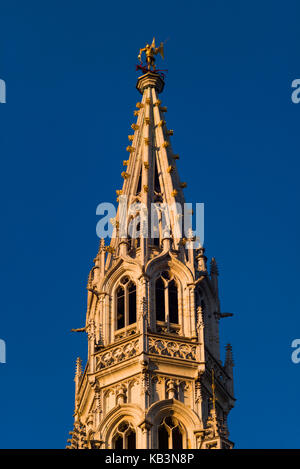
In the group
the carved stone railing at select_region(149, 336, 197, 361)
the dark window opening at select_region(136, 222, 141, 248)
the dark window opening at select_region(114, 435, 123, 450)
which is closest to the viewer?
the dark window opening at select_region(114, 435, 123, 450)

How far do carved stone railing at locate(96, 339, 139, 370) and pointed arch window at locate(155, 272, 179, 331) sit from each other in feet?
8.67

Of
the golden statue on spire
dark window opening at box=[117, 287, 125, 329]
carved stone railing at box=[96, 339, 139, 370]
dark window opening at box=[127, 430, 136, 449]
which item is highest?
the golden statue on spire

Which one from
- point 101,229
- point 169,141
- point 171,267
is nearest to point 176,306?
point 171,267

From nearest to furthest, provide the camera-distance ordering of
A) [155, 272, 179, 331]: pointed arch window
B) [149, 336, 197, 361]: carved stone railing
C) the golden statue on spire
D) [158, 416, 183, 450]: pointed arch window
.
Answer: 1. [158, 416, 183, 450]: pointed arch window
2. [149, 336, 197, 361]: carved stone railing
3. [155, 272, 179, 331]: pointed arch window
4. the golden statue on spire

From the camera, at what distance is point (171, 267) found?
3460 inches

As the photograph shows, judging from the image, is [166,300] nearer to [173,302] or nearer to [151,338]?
[173,302]

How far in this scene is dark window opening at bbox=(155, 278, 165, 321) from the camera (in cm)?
8600

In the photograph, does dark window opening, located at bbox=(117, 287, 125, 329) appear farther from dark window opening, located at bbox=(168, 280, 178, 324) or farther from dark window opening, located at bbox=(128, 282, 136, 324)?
dark window opening, located at bbox=(168, 280, 178, 324)

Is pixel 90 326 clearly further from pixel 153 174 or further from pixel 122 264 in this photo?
pixel 153 174

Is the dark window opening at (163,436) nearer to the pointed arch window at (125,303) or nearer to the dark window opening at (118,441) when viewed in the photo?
the dark window opening at (118,441)

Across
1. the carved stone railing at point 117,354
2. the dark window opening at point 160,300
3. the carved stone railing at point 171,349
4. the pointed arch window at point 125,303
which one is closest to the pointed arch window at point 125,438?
the carved stone railing at point 117,354

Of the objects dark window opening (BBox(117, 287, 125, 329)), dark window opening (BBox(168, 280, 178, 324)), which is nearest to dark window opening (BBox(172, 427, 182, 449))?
dark window opening (BBox(168, 280, 178, 324))

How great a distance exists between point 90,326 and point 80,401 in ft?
13.4
